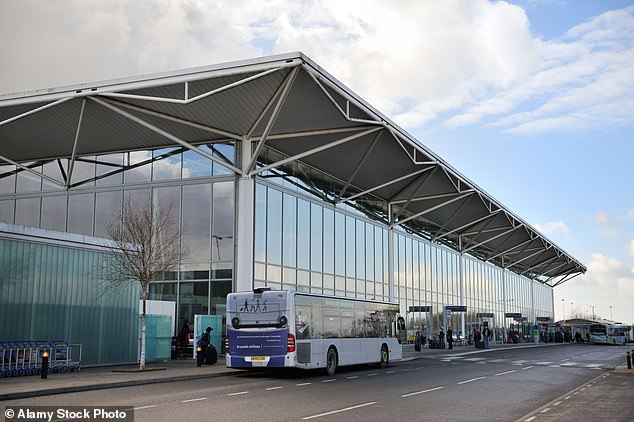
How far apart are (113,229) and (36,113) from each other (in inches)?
260

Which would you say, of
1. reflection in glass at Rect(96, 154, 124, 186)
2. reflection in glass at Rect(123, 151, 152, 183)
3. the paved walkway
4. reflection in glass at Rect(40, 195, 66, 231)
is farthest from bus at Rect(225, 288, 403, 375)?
reflection in glass at Rect(40, 195, 66, 231)

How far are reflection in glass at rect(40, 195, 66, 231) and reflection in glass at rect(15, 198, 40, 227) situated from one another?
410 mm

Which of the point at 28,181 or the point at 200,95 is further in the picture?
the point at 28,181

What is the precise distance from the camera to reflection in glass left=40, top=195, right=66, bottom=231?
36531 mm

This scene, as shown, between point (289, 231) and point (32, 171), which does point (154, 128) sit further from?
point (32, 171)

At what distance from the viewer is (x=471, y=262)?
67688mm

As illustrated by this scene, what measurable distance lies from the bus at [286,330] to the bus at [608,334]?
203 feet

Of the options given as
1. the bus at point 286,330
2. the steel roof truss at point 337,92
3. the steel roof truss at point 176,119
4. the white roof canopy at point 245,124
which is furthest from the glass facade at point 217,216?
the bus at point 286,330

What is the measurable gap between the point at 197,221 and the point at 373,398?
61.3 ft

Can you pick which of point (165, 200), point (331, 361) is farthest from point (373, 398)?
point (165, 200)

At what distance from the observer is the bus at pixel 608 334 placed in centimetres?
7912

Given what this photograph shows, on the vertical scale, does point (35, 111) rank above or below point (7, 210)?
above

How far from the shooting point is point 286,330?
73.9ft

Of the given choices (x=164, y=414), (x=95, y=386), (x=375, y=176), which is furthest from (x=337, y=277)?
(x=164, y=414)
